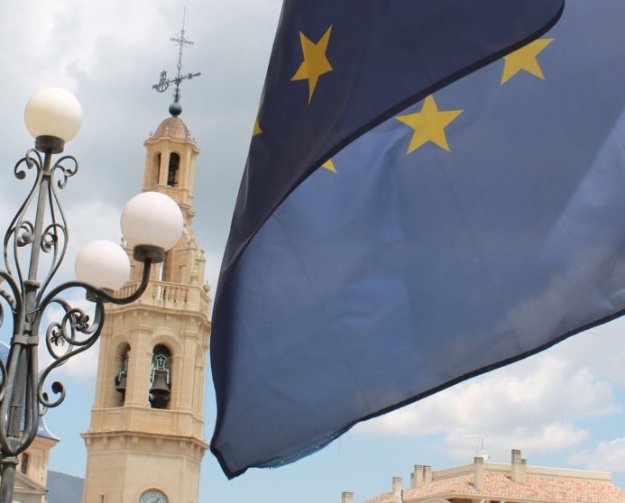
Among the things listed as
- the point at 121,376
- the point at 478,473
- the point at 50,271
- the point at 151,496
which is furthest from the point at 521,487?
the point at 50,271

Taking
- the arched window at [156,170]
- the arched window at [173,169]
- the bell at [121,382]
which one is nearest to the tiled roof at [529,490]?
the bell at [121,382]

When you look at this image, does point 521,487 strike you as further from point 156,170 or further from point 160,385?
point 156,170

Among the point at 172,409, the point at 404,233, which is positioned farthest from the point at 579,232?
the point at 172,409

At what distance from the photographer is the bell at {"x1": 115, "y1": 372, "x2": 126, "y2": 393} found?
44.3 metres

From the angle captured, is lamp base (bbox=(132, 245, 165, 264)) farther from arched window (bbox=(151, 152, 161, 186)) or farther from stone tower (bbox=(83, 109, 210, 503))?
arched window (bbox=(151, 152, 161, 186))

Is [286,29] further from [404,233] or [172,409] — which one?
[172,409]

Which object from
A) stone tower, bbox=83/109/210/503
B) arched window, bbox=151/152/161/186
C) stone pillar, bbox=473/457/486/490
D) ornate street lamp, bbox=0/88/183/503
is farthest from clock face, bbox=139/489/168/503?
ornate street lamp, bbox=0/88/183/503

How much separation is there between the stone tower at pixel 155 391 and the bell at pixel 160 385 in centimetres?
3

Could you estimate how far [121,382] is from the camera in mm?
44625

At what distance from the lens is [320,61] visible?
5586 mm

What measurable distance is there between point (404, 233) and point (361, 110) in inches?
53.3

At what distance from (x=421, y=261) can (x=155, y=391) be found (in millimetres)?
38778

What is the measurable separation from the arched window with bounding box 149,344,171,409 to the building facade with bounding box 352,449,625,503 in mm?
19023

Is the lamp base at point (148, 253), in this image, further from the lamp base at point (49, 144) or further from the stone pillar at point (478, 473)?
the stone pillar at point (478, 473)
